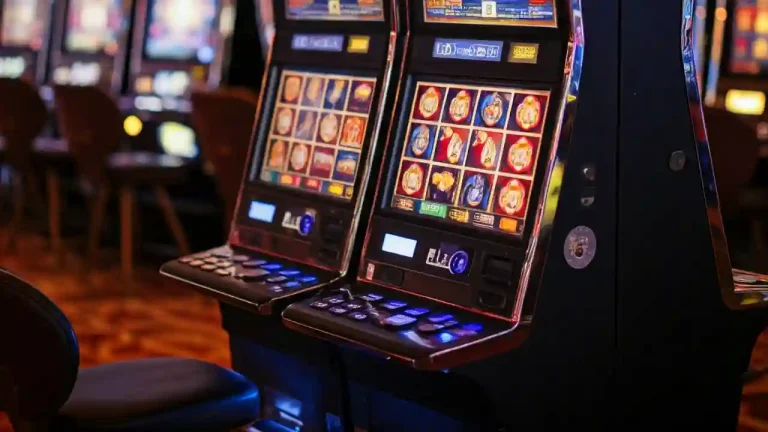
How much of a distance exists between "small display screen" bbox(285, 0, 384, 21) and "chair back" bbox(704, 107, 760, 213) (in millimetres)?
1897

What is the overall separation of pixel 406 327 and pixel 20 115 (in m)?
3.69

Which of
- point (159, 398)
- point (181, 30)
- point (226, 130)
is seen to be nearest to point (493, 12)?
point (159, 398)

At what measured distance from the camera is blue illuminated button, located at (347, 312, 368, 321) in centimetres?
175

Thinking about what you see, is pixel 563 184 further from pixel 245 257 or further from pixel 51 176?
pixel 51 176

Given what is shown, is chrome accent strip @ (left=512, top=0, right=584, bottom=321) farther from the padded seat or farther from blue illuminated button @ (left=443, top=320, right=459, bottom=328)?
the padded seat

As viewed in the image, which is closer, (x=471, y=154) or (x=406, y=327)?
(x=406, y=327)

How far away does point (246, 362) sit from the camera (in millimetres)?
2486

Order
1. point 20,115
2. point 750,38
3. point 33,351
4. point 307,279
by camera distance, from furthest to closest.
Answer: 1. point 20,115
2. point 750,38
3. point 307,279
4. point 33,351

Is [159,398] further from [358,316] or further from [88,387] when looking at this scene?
[358,316]

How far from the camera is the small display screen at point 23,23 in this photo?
20.7ft

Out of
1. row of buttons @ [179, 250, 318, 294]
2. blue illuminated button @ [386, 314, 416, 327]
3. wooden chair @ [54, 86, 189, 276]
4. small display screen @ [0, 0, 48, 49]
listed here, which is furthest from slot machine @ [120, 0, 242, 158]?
blue illuminated button @ [386, 314, 416, 327]

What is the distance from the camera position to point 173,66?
17.1ft

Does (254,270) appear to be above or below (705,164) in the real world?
below

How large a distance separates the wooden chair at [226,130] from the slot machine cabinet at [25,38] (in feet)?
7.75
